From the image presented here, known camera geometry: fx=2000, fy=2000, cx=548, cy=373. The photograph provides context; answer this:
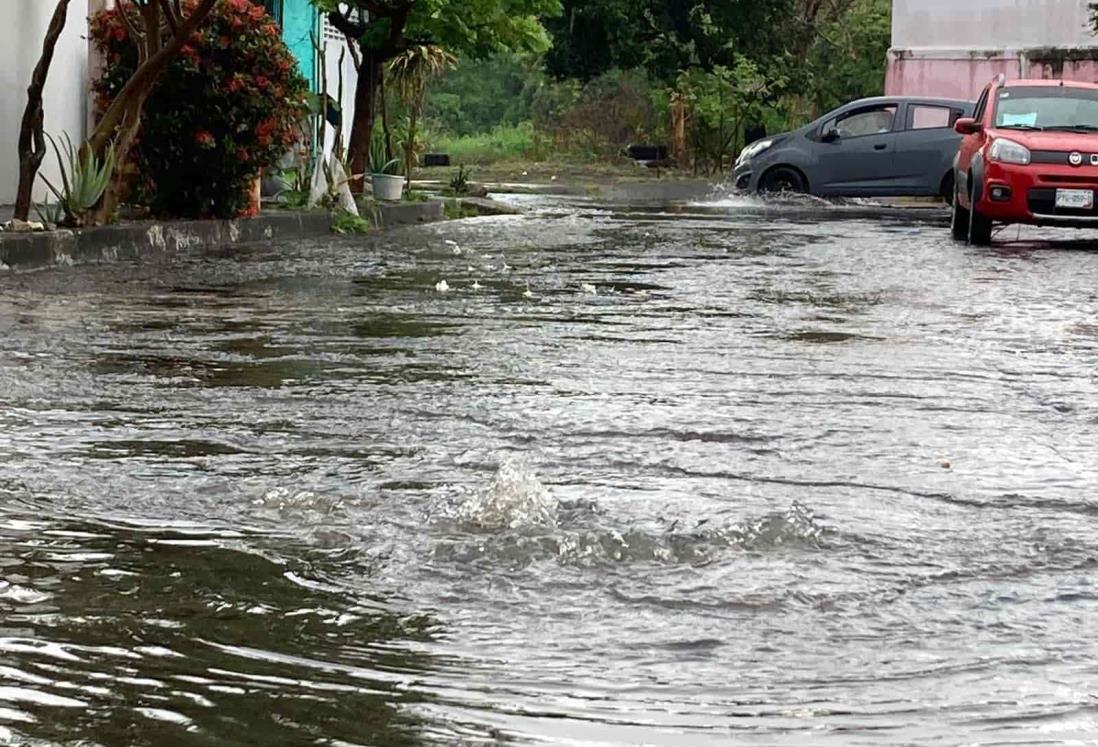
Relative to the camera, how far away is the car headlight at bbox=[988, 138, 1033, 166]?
18453mm

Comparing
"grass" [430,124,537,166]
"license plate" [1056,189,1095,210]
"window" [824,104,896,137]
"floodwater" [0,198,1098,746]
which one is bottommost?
"grass" [430,124,537,166]

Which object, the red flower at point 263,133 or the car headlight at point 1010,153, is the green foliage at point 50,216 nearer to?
the red flower at point 263,133

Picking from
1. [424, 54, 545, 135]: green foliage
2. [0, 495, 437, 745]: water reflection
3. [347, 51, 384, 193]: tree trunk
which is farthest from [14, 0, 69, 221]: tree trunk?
[424, 54, 545, 135]: green foliage

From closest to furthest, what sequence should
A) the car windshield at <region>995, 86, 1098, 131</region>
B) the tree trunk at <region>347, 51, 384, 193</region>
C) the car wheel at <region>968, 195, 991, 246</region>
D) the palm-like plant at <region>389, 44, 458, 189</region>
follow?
the car wheel at <region>968, 195, 991, 246</region> < the car windshield at <region>995, 86, 1098, 131</region> < the tree trunk at <region>347, 51, 384, 193</region> < the palm-like plant at <region>389, 44, 458, 189</region>

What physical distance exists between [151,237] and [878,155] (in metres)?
14.7

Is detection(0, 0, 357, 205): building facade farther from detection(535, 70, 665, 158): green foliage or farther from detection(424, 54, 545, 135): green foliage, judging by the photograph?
detection(424, 54, 545, 135): green foliage

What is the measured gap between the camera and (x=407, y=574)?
15.0ft

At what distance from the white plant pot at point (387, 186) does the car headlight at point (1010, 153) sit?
738 centimetres

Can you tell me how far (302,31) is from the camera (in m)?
26.4

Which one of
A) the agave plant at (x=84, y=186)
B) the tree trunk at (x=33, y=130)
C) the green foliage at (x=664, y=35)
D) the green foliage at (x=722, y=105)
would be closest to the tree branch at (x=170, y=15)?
the tree trunk at (x=33, y=130)

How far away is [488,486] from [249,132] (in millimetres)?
12214

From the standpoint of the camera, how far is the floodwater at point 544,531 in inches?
142

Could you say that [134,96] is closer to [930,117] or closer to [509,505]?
[509,505]

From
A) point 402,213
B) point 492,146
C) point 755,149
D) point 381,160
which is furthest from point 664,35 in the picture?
point 402,213
